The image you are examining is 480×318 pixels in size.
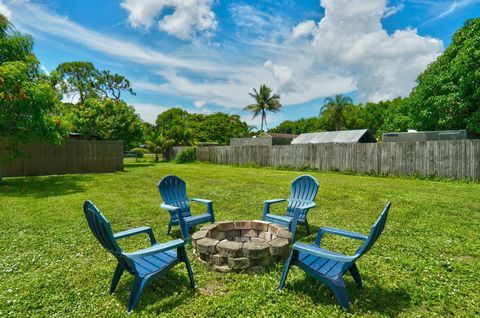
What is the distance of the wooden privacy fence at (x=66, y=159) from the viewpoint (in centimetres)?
1256

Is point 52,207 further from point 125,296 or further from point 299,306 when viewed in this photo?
point 299,306

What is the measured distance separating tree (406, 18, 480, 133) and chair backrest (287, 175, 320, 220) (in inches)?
560

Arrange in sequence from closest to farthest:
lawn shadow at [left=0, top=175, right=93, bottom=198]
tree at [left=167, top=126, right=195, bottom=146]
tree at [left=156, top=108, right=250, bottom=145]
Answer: lawn shadow at [left=0, top=175, right=93, bottom=198] → tree at [left=167, top=126, right=195, bottom=146] → tree at [left=156, top=108, right=250, bottom=145]

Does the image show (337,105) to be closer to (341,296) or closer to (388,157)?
(388,157)

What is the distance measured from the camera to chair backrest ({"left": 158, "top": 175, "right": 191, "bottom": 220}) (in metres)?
4.67

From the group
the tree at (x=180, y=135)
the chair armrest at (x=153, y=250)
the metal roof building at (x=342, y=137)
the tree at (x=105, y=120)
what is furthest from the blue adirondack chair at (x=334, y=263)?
the tree at (x=180, y=135)

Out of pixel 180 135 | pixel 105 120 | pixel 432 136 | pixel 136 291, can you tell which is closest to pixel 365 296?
pixel 136 291

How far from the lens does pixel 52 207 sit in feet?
21.6

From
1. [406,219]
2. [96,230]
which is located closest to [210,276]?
[96,230]

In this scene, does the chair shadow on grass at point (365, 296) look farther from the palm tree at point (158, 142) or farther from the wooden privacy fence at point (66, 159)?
the palm tree at point (158, 142)

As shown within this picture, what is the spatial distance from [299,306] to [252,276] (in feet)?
2.33

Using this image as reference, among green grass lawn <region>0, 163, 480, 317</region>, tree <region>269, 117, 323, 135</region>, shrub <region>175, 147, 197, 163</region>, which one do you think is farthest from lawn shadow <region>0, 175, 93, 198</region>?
tree <region>269, 117, 323, 135</region>

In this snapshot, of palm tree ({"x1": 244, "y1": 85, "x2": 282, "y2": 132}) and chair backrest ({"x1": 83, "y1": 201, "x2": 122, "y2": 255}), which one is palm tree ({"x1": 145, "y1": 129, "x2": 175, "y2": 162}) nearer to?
palm tree ({"x1": 244, "y1": 85, "x2": 282, "y2": 132})

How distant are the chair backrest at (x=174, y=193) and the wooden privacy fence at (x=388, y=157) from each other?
447 inches
